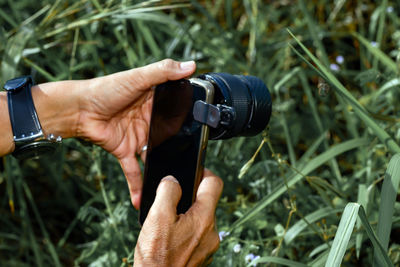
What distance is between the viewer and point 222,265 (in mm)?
1262

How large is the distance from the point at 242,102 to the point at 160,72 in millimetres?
252

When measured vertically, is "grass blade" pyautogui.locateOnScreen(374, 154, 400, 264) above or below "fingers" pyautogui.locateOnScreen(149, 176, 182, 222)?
below

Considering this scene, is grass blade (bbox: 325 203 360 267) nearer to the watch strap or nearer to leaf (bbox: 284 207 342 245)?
leaf (bbox: 284 207 342 245)

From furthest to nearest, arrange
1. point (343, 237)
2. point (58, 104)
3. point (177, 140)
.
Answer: point (58, 104)
point (177, 140)
point (343, 237)

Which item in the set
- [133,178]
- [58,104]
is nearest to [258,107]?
[133,178]

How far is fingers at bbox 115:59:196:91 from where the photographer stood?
1.24 m

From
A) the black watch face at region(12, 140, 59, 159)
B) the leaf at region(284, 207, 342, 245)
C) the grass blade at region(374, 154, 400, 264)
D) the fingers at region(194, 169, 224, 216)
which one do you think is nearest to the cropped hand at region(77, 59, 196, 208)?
the black watch face at region(12, 140, 59, 159)

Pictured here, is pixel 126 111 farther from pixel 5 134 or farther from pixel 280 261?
pixel 280 261

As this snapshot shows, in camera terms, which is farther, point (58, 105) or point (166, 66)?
point (58, 105)

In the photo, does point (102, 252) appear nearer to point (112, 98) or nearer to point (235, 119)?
point (112, 98)

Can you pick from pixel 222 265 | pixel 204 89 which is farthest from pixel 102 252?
pixel 204 89

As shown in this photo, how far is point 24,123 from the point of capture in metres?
1.27

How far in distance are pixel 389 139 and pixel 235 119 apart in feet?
1.11

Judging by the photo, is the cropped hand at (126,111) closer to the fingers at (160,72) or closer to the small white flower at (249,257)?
the fingers at (160,72)
